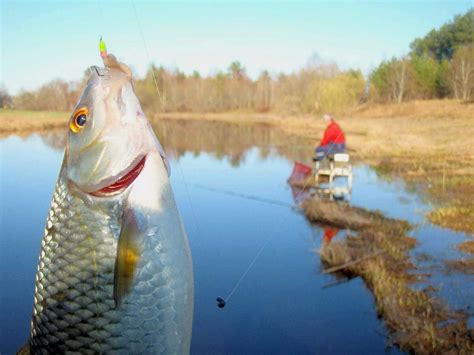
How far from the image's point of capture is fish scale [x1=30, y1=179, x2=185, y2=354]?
3.99 feet

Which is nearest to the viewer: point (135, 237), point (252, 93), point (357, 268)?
point (135, 237)

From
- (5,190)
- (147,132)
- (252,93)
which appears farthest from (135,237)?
(252,93)

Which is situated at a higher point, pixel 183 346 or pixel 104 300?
pixel 104 300

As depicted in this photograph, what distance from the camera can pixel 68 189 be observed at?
125cm

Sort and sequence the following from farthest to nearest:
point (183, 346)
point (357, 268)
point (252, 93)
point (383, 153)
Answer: point (252, 93) < point (383, 153) < point (357, 268) < point (183, 346)

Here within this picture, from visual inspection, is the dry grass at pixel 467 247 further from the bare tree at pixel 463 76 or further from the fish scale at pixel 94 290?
the bare tree at pixel 463 76

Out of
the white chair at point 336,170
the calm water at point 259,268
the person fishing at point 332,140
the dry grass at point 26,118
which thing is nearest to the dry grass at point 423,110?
the calm water at point 259,268

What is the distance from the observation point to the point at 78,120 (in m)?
1.24

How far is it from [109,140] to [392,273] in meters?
5.68

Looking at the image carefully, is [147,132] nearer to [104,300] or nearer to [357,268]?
[104,300]

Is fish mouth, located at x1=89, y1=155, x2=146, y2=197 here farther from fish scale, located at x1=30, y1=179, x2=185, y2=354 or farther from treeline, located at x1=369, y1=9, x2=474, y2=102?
treeline, located at x1=369, y1=9, x2=474, y2=102

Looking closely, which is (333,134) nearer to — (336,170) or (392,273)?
(336,170)

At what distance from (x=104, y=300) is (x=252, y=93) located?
57.2 metres

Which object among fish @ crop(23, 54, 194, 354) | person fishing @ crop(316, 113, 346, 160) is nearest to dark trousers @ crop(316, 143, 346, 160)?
person fishing @ crop(316, 113, 346, 160)
